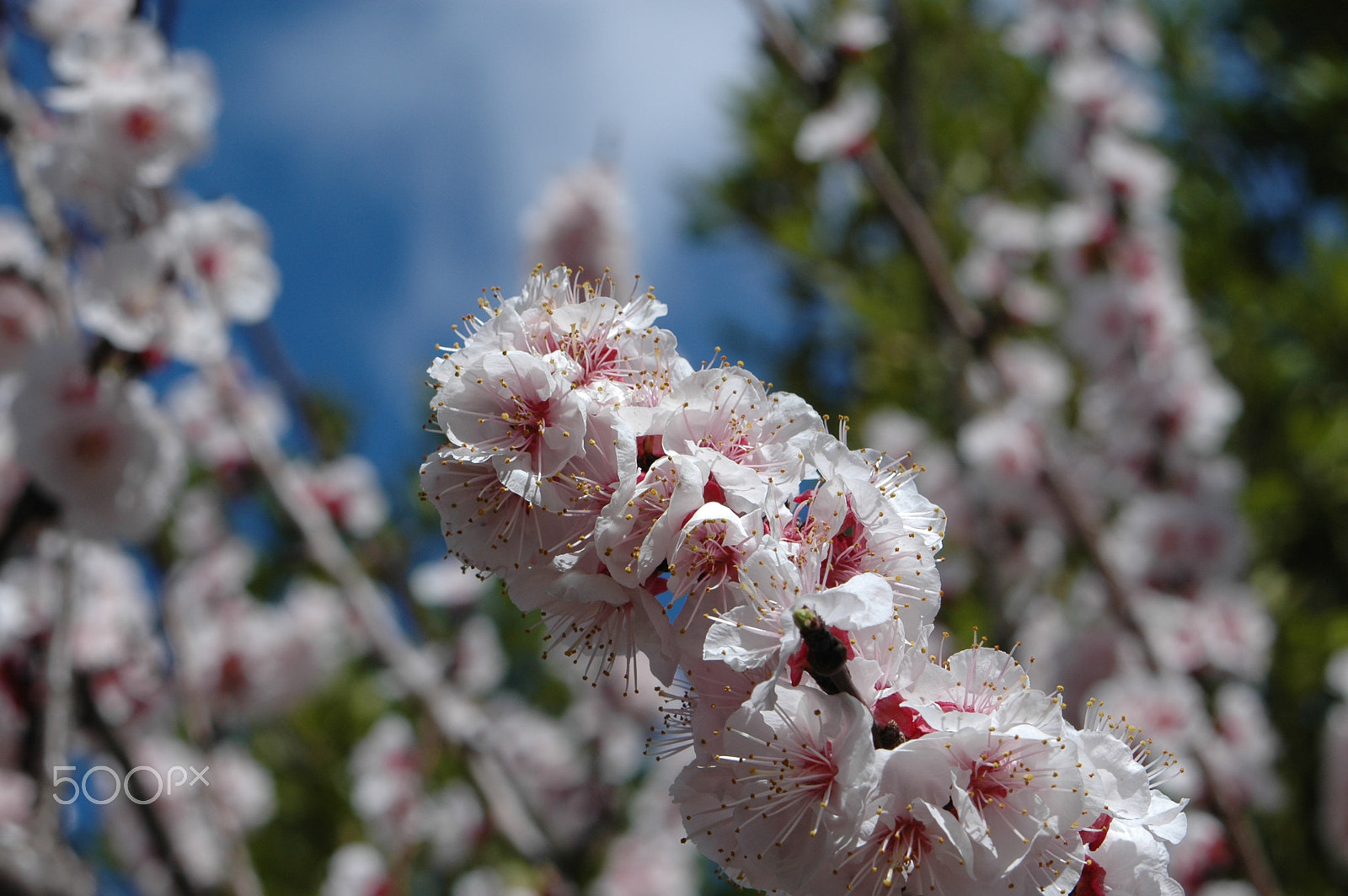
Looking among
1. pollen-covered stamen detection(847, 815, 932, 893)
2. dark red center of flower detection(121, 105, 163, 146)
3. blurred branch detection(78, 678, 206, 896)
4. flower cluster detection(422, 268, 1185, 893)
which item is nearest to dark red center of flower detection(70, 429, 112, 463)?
blurred branch detection(78, 678, 206, 896)

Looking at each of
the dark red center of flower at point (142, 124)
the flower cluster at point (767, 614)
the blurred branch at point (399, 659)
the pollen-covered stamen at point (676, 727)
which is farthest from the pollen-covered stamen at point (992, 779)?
the dark red center of flower at point (142, 124)

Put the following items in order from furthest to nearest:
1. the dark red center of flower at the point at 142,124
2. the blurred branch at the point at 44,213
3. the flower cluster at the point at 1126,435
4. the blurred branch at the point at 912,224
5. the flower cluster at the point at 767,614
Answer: the flower cluster at the point at 1126,435 → the blurred branch at the point at 912,224 → the dark red center of flower at the point at 142,124 → the blurred branch at the point at 44,213 → the flower cluster at the point at 767,614

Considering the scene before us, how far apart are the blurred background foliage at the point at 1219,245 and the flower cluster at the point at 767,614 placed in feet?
11.8

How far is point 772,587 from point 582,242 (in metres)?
3.75

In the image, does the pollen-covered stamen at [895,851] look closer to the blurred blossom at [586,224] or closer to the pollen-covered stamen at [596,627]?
the pollen-covered stamen at [596,627]

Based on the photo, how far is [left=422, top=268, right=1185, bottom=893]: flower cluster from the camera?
76 centimetres

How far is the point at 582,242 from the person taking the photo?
4.34 metres

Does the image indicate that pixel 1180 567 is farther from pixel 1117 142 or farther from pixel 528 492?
pixel 528 492

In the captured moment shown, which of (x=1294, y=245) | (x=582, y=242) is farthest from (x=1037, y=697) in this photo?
(x=1294, y=245)

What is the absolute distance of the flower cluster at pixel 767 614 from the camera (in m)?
0.76

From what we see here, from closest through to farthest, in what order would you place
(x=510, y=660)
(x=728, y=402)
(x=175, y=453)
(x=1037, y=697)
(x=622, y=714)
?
(x=1037, y=697) → (x=728, y=402) → (x=175, y=453) → (x=622, y=714) → (x=510, y=660)

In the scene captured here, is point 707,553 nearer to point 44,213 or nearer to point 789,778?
point 789,778

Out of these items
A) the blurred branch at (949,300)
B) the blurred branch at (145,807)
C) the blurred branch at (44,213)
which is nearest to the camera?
the blurred branch at (145,807)

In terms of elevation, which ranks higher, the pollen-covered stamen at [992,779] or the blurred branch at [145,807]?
the blurred branch at [145,807]
